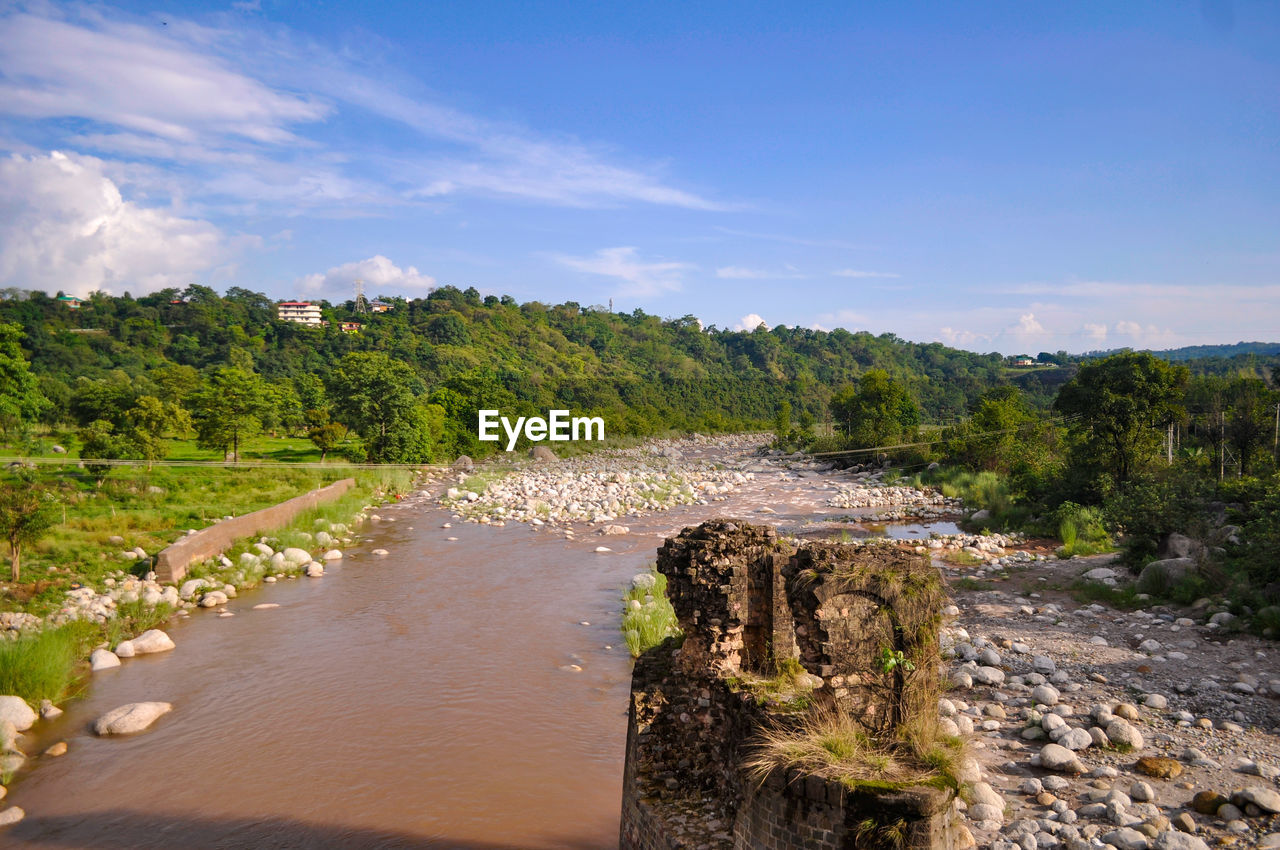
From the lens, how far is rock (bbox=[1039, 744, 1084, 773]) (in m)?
8.65

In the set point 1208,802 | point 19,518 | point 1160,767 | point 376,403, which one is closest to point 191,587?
point 19,518

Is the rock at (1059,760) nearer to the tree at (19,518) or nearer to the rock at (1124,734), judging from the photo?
the rock at (1124,734)

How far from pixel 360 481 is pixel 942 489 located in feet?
88.0

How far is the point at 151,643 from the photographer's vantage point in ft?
46.4

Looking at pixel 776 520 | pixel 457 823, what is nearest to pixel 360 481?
pixel 776 520

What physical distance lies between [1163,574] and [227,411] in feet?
108

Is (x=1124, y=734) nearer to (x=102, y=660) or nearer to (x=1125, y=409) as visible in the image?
(x=102, y=660)

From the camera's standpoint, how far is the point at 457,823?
903cm

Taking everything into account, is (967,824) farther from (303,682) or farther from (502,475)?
(502,475)

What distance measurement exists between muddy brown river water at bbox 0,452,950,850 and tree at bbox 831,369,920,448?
3337 centimetres

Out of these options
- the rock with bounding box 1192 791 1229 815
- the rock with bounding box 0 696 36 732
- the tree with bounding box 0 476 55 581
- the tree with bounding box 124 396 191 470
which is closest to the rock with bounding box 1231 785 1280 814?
the rock with bounding box 1192 791 1229 815

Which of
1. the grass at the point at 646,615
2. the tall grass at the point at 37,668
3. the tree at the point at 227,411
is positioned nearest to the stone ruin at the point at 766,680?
the grass at the point at 646,615

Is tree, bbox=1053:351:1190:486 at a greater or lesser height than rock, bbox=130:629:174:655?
greater

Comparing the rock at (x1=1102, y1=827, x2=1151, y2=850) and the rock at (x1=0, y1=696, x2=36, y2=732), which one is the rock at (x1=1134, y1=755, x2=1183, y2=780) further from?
the rock at (x1=0, y1=696, x2=36, y2=732)
